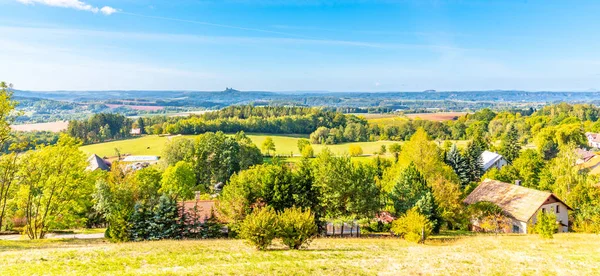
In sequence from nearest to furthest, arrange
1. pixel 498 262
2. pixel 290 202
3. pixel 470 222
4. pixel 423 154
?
pixel 498 262 < pixel 290 202 < pixel 470 222 < pixel 423 154

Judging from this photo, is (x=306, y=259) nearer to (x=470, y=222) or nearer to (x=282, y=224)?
(x=282, y=224)

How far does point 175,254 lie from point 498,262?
16.8 meters

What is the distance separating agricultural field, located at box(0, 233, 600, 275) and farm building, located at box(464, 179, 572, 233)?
15.4 meters

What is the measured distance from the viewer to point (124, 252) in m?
21.6

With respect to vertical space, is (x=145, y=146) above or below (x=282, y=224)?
below

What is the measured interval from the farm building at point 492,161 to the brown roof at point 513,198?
33.8 m

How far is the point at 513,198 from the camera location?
4328cm

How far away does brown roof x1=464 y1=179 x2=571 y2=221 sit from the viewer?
40.4m

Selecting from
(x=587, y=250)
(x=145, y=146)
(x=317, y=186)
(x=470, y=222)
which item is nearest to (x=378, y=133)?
(x=145, y=146)

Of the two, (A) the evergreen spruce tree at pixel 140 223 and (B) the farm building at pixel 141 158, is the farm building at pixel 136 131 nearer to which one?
(B) the farm building at pixel 141 158

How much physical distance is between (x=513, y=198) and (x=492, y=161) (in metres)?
40.8

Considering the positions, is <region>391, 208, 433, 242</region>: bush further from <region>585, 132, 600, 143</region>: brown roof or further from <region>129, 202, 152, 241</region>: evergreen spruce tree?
<region>585, 132, 600, 143</region>: brown roof

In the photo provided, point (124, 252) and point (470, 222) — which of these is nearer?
point (124, 252)

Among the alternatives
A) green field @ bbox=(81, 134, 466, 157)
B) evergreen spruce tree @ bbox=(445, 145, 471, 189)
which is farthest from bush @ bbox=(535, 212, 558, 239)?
green field @ bbox=(81, 134, 466, 157)
